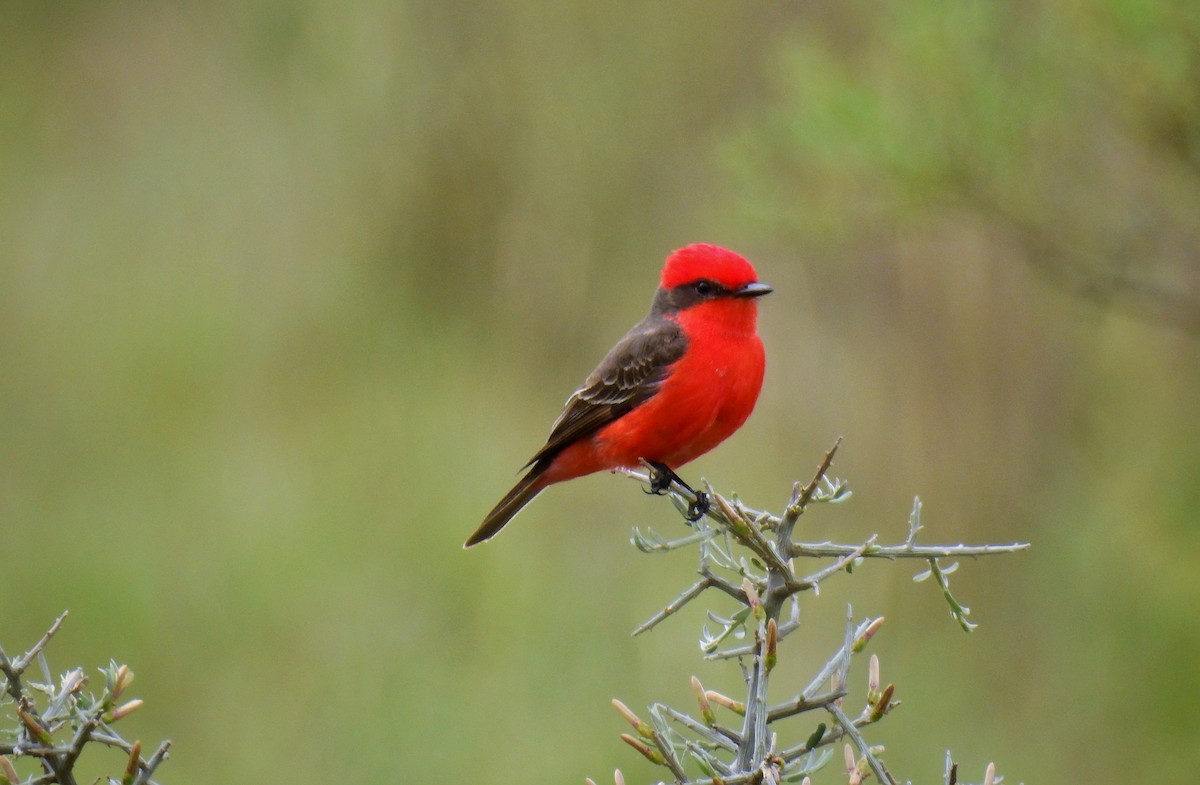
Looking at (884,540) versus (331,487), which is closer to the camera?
(884,540)

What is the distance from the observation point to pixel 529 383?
615 centimetres

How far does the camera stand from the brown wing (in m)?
3.94

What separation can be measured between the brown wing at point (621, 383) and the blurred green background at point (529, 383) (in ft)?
2.78

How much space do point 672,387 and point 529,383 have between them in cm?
241

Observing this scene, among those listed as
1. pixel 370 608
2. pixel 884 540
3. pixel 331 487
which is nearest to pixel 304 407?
pixel 331 487

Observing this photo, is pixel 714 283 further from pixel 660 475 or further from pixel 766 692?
pixel 766 692

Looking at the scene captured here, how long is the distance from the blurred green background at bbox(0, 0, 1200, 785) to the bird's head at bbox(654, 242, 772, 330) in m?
0.67

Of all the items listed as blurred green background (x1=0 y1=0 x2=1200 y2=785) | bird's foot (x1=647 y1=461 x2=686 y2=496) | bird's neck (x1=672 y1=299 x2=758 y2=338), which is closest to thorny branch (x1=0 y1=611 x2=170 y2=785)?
→ bird's foot (x1=647 y1=461 x2=686 y2=496)

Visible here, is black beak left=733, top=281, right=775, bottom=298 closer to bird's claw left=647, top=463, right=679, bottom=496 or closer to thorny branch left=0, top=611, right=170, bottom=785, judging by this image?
bird's claw left=647, top=463, right=679, bottom=496

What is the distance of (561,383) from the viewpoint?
19.8 feet

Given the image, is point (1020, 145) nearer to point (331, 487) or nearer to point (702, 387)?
point (702, 387)

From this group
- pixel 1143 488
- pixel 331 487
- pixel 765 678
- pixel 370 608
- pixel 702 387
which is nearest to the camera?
pixel 765 678

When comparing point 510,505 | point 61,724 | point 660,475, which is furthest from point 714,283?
point 61,724

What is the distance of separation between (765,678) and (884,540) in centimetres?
433
